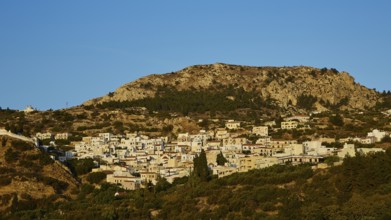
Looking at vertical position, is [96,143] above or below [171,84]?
below

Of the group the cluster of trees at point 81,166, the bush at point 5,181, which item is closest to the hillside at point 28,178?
the bush at point 5,181

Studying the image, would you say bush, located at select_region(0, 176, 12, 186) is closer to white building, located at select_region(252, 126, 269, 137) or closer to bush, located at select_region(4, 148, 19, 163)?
bush, located at select_region(4, 148, 19, 163)

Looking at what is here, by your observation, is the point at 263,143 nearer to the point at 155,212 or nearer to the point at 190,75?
the point at 155,212

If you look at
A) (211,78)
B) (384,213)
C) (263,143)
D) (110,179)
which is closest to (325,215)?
(384,213)

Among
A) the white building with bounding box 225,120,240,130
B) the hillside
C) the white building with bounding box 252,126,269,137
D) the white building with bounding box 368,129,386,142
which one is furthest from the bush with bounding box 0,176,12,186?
the white building with bounding box 225,120,240,130

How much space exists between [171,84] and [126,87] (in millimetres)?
6840

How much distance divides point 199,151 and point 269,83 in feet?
139

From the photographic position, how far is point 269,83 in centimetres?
12300

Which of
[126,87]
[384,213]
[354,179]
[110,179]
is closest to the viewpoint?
[384,213]

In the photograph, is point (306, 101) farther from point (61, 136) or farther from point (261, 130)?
point (61, 136)

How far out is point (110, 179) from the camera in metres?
70.9

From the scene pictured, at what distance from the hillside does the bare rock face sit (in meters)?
46.8

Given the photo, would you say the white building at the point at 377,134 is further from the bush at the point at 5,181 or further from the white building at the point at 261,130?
the bush at the point at 5,181

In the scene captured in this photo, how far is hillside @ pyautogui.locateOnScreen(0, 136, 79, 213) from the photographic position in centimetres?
6500
